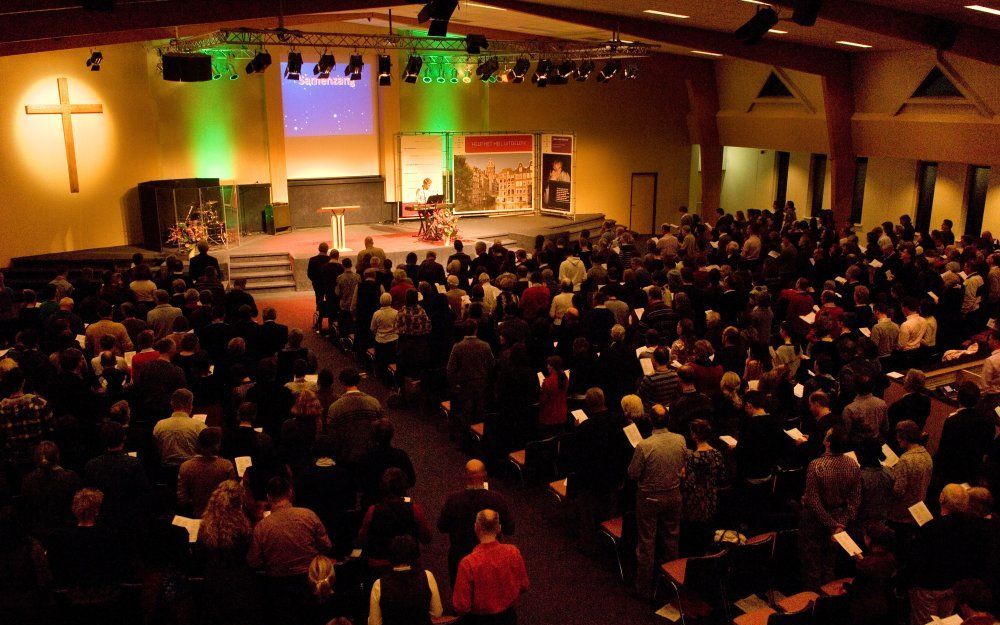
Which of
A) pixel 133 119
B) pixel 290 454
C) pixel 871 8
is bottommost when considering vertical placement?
pixel 290 454

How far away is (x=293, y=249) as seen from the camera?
1684cm

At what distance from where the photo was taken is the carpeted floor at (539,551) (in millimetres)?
6023

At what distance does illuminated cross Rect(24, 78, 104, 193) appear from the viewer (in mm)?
14637

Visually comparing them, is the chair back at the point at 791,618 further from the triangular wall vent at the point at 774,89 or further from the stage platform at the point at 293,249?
the triangular wall vent at the point at 774,89

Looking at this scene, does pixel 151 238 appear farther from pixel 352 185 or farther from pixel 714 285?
pixel 714 285

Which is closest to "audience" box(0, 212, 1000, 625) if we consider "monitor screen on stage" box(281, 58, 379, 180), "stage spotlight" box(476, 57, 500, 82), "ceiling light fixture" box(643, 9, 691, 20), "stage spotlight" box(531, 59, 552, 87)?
"ceiling light fixture" box(643, 9, 691, 20)

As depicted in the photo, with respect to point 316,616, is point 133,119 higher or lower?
higher

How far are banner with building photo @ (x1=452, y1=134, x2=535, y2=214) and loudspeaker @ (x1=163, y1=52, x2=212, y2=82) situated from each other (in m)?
6.71

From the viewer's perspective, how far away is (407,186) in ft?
64.8

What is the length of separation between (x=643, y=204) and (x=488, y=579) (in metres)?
18.9

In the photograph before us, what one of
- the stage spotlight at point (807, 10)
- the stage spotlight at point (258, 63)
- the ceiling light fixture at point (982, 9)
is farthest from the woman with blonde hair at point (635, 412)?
the stage spotlight at point (258, 63)

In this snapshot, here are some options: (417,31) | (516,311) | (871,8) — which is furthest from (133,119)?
(871,8)

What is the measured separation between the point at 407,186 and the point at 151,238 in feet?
19.3

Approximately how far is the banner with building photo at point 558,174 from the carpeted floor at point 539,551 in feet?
37.8
